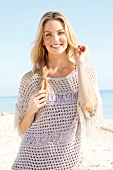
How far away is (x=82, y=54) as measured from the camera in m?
3.40

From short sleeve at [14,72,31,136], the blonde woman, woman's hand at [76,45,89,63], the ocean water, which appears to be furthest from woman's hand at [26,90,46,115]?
the ocean water

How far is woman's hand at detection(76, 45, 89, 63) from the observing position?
3.32 m

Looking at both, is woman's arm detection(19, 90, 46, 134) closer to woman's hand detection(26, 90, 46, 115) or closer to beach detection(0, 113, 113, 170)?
woman's hand detection(26, 90, 46, 115)

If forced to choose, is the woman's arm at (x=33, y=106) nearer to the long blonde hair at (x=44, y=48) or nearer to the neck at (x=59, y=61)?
the long blonde hair at (x=44, y=48)

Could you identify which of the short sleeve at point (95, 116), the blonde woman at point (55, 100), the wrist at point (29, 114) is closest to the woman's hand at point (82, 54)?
the blonde woman at point (55, 100)

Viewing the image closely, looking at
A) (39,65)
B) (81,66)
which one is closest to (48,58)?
(39,65)

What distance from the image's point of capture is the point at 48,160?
3.12 m

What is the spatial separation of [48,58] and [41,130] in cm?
68

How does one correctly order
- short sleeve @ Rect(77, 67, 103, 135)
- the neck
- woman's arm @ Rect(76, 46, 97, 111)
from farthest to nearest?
1. the neck
2. short sleeve @ Rect(77, 67, 103, 135)
3. woman's arm @ Rect(76, 46, 97, 111)

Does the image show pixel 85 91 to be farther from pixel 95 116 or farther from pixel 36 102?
pixel 36 102

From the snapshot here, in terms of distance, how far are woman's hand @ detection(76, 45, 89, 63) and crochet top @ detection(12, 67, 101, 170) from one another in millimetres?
105

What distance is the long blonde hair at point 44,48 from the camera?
331 cm

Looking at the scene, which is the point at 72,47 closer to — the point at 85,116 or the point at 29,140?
the point at 85,116

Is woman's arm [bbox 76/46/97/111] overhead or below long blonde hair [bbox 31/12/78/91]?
below
